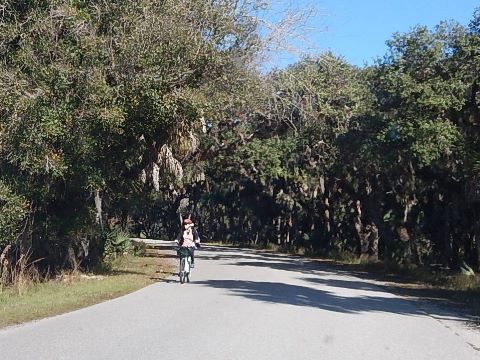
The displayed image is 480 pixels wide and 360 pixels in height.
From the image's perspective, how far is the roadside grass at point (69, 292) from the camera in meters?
13.3

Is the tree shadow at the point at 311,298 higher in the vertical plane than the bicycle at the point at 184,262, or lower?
lower

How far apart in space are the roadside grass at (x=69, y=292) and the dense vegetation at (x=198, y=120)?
155cm

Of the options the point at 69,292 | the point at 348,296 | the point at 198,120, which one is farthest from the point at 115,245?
the point at 348,296

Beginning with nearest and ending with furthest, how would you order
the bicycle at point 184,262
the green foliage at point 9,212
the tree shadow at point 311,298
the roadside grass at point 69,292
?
the roadside grass at point 69,292 < the tree shadow at point 311,298 < the green foliage at point 9,212 < the bicycle at point 184,262

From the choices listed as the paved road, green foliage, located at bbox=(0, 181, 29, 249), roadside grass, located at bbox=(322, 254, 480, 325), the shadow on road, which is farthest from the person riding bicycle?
roadside grass, located at bbox=(322, 254, 480, 325)

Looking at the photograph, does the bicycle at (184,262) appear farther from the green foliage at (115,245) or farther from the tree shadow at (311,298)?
the green foliage at (115,245)

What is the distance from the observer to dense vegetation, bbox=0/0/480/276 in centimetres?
1812

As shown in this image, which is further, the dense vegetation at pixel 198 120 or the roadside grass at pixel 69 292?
the dense vegetation at pixel 198 120

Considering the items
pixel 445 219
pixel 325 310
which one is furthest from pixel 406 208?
pixel 325 310

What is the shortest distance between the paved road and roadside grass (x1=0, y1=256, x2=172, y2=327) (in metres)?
0.60

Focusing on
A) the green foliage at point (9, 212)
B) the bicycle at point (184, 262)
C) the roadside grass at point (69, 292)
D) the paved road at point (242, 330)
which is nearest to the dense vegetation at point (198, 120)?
the green foliage at point (9, 212)

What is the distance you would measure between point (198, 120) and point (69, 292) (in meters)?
6.75

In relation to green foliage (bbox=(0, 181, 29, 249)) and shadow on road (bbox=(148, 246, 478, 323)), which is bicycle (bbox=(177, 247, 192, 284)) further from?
green foliage (bbox=(0, 181, 29, 249))

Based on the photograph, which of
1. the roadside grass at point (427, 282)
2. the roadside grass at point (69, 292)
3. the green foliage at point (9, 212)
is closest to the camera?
the roadside grass at point (69, 292)
